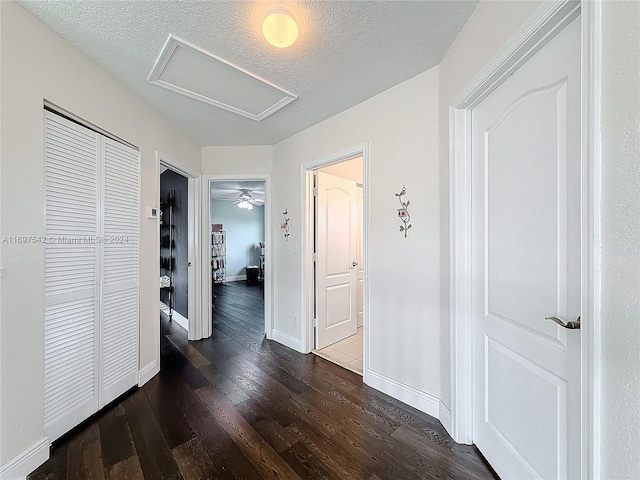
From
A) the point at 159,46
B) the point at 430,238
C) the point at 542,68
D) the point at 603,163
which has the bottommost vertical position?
the point at 430,238

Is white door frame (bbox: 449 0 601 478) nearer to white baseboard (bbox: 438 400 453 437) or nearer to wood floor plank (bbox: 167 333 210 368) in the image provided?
white baseboard (bbox: 438 400 453 437)

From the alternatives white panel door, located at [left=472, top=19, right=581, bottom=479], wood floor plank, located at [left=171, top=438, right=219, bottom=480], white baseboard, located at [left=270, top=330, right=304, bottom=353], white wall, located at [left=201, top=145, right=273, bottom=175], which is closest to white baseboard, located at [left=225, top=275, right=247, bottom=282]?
white baseboard, located at [left=270, top=330, right=304, bottom=353]

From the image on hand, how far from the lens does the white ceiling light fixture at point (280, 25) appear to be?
1335mm

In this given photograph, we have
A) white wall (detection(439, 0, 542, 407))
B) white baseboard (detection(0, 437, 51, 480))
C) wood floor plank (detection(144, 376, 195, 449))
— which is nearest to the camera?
white wall (detection(439, 0, 542, 407))

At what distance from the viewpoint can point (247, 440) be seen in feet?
5.31

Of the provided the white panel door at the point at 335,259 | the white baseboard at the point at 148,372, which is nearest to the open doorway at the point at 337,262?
the white panel door at the point at 335,259

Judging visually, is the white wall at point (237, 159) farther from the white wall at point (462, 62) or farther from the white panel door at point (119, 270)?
the white wall at point (462, 62)

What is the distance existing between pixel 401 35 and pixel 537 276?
1.50 meters

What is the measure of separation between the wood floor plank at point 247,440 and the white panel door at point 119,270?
2.07ft

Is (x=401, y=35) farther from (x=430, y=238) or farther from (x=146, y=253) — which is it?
(x=146, y=253)

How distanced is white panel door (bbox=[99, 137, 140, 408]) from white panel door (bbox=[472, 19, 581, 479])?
252cm

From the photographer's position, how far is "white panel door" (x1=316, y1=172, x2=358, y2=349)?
3033 millimetres

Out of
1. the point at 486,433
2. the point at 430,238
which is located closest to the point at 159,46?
the point at 430,238

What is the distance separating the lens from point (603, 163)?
2.47 ft
